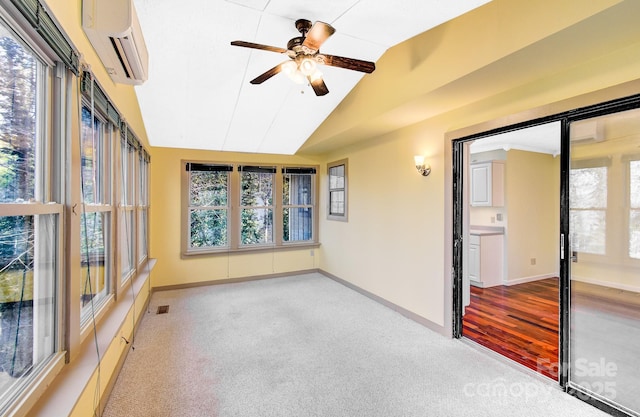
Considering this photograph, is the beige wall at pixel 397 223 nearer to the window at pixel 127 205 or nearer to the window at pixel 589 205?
Answer: the window at pixel 589 205

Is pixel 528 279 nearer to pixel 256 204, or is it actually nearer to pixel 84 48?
pixel 256 204

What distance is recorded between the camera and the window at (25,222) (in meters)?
1.17

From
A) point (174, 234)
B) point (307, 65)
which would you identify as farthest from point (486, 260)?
point (174, 234)

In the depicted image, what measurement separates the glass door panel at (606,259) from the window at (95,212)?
3298 millimetres

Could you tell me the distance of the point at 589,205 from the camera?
7.04 feet

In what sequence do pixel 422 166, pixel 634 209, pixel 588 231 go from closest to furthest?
pixel 634 209
pixel 588 231
pixel 422 166

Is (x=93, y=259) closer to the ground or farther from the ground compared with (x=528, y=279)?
farther from the ground

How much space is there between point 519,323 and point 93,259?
4.22 meters

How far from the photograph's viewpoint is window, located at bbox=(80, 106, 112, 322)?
1917 millimetres

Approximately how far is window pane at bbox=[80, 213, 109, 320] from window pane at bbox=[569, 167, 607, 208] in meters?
3.27

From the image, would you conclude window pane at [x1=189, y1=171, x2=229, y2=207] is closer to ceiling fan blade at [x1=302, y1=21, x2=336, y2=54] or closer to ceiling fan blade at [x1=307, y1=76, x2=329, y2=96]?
ceiling fan blade at [x1=307, y1=76, x2=329, y2=96]

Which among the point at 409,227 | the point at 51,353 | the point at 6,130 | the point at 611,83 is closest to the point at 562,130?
the point at 611,83

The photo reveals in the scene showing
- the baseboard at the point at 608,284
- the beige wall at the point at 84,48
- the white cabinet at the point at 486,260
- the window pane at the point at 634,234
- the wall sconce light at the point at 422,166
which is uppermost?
the beige wall at the point at 84,48

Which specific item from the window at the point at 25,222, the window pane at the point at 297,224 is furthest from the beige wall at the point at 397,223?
the window at the point at 25,222
